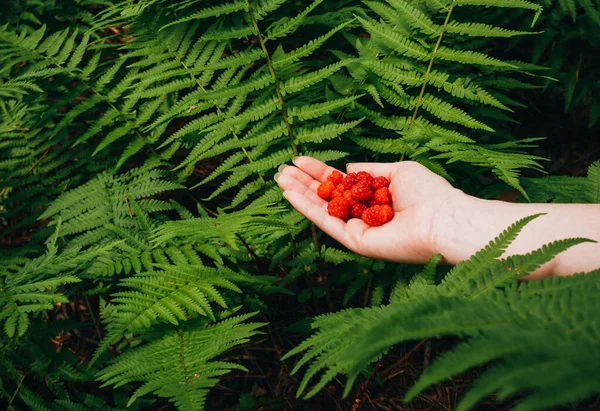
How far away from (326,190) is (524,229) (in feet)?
4.01

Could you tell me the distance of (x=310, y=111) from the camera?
269 centimetres

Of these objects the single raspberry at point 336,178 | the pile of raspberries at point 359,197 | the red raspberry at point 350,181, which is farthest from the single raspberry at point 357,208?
the single raspberry at point 336,178

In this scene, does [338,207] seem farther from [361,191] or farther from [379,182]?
[379,182]

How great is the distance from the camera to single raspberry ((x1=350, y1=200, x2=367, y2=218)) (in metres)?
2.63

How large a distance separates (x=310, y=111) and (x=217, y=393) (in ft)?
6.99

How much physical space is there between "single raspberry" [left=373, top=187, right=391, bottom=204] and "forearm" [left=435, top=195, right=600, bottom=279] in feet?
1.41

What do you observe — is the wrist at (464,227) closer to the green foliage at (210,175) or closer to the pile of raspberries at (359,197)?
the green foliage at (210,175)

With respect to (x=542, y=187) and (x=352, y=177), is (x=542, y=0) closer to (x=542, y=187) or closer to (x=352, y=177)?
(x=542, y=187)

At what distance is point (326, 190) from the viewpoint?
2783 millimetres

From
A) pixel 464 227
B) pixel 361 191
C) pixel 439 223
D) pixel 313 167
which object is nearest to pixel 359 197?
pixel 361 191

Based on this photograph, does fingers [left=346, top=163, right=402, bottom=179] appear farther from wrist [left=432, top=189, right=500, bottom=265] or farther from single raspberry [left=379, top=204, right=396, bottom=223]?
wrist [left=432, top=189, right=500, bottom=265]

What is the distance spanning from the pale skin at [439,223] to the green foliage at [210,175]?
0.18 metres

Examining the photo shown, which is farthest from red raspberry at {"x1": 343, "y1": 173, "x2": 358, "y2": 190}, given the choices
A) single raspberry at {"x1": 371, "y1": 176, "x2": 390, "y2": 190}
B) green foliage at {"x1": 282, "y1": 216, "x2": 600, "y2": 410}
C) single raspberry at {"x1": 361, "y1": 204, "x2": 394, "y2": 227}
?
green foliage at {"x1": 282, "y1": 216, "x2": 600, "y2": 410}

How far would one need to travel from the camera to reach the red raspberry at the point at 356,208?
104 inches
